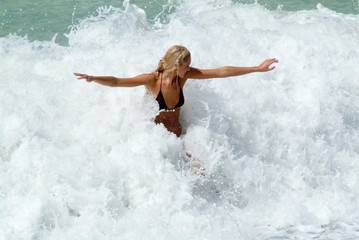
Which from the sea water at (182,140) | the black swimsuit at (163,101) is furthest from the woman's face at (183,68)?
the sea water at (182,140)

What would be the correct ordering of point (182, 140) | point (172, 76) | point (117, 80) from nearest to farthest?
1. point (117, 80)
2. point (172, 76)
3. point (182, 140)

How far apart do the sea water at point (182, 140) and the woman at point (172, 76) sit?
0.15 meters

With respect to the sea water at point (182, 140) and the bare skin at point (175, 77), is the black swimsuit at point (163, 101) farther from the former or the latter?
the sea water at point (182, 140)

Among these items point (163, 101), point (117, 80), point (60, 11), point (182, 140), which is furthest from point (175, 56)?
point (60, 11)

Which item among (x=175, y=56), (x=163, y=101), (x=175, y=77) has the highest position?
(x=175, y=56)

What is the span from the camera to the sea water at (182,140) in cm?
405

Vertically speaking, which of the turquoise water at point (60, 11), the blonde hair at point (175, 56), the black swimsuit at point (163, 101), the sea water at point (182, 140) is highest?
the blonde hair at point (175, 56)

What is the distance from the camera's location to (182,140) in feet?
15.8

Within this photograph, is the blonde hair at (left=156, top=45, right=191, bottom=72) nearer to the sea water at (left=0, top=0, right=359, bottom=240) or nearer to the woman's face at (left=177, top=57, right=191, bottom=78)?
the woman's face at (left=177, top=57, right=191, bottom=78)

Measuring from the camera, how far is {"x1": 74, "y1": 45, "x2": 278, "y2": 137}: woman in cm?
434

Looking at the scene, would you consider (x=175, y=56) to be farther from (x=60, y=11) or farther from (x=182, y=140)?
(x=60, y=11)

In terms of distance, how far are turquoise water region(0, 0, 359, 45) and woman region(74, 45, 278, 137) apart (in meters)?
3.08

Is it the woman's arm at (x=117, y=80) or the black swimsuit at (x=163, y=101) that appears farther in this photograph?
the black swimsuit at (x=163, y=101)

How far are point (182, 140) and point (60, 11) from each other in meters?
4.70
